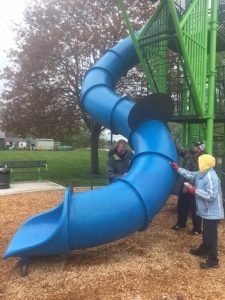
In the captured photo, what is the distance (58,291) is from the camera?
4766 millimetres

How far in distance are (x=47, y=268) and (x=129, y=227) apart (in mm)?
1316

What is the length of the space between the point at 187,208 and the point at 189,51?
3015 mm

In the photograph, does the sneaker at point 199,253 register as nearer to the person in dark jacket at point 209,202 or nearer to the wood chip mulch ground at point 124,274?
the wood chip mulch ground at point 124,274

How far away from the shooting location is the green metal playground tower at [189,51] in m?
7.25

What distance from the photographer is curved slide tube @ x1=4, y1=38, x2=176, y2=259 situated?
5.18 meters

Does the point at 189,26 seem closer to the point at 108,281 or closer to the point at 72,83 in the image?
the point at 108,281

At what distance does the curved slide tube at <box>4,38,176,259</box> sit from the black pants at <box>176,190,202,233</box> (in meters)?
1.29

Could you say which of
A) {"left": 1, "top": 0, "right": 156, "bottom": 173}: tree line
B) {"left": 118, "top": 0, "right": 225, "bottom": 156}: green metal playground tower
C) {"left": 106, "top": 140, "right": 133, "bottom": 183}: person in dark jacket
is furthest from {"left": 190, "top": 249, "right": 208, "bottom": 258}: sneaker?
{"left": 1, "top": 0, "right": 156, "bottom": 173}: tree line

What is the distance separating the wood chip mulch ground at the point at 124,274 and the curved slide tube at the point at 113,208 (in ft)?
1.19

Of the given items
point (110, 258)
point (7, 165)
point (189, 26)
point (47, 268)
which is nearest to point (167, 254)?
point (110, 258)

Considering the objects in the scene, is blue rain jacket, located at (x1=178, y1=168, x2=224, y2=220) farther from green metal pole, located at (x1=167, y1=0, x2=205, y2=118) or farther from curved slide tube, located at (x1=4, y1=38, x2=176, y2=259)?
green metal pole, located at (x1=167, y1=0, x2=205, y2=118)

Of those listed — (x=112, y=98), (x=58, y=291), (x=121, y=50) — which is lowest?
(x=58, y=291)

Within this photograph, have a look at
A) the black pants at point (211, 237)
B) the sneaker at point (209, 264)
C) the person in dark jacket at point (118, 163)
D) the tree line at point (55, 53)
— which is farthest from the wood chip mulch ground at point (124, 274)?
the tree line at point (55, 53)

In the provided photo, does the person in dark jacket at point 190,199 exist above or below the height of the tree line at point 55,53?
below
